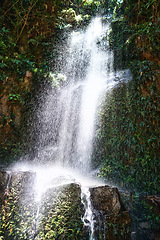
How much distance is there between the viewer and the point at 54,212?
9.04 feet

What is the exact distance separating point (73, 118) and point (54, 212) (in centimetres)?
361

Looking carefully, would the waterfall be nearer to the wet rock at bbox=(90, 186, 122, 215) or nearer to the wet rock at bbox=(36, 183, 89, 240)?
the wet rock at bbox=(90, 186, 122, 215)

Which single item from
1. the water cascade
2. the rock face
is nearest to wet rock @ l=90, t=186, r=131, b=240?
the rock face

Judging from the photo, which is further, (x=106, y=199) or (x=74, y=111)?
(x=74, y=111)

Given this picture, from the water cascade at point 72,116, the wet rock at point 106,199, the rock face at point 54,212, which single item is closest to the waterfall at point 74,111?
the water cascade at point 72,116

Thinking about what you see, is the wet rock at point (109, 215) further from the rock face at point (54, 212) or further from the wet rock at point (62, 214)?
the wet rock at point (62, 214)

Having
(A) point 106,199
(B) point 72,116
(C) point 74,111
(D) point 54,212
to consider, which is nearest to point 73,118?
(B) point 72,116

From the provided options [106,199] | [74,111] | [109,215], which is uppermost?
[74,111]

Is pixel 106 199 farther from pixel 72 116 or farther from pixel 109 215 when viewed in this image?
pixel 72 116

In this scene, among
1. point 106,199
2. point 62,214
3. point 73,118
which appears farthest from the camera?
point 73,118

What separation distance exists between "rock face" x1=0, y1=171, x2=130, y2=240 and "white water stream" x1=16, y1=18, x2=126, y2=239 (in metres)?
1.34

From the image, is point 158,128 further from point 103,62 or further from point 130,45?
point 103,62

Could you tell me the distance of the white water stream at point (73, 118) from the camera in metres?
5.23

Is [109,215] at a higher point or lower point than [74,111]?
lower
